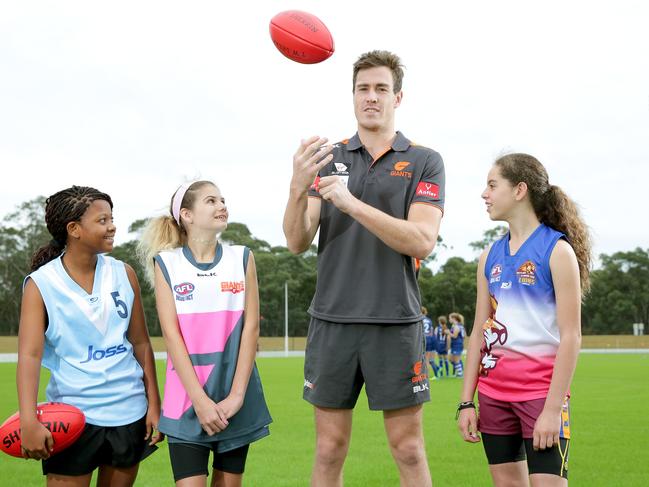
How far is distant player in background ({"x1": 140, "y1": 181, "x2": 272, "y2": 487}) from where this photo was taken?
376 cm

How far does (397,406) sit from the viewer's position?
3.91 meters

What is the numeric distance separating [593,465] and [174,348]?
5.48m

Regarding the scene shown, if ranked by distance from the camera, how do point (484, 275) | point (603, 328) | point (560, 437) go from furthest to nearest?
1. point (603, 328)
2. point (484, 275)
3. point (560, 437)

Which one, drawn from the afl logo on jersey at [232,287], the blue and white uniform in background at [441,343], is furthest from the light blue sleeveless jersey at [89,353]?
the blue and white uniform in background at [441,343]

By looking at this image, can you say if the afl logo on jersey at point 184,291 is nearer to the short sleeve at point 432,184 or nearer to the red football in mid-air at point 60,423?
the red football in mid-air at point 60,423

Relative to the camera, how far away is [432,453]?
832 cm

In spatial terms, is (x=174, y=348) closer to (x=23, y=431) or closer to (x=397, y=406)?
(x=23, y=431)

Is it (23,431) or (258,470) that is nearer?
(23,431)

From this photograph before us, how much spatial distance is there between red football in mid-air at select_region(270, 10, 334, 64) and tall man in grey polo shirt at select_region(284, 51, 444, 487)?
359 millimetres

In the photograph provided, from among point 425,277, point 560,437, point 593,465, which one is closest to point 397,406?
point 560,437

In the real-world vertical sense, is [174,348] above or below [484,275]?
below

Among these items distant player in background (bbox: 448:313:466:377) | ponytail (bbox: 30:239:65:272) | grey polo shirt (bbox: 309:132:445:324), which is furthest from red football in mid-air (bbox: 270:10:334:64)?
distant player in background (bbox: 448:313:466:377)

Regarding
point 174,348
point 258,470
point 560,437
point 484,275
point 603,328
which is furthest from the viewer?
point 603,328

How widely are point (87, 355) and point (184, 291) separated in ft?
1.93
